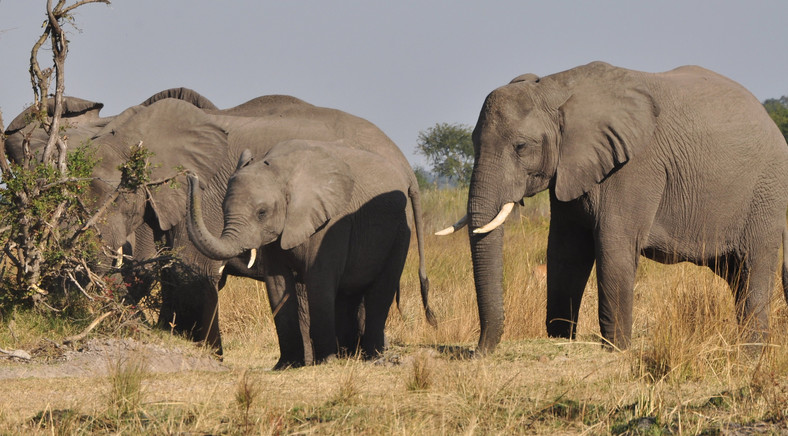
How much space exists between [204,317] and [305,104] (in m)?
2.43

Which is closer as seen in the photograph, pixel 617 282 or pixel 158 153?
pixel 617 282

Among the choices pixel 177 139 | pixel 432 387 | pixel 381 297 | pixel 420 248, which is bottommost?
pixel 432 387

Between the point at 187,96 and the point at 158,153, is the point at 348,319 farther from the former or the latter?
the point at 187,96

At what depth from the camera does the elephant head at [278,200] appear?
829 cm

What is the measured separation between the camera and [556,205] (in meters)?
9.27

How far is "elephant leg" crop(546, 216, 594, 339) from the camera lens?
31.1 feet

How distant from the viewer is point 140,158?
9.62 metres

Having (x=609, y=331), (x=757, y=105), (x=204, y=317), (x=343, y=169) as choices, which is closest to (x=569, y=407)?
(x=609, y=331)

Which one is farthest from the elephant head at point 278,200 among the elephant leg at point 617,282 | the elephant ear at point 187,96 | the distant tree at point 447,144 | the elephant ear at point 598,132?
the distant tree at point 447,144

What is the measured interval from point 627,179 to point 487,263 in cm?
126

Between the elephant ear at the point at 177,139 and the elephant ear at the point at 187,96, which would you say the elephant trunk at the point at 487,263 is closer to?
the elephant ear at the point at 177,139

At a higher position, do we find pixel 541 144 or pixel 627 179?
pixel 541 144

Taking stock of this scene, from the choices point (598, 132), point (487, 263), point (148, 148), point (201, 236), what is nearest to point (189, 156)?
point (148, 148)

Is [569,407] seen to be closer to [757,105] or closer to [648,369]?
[648,369]
